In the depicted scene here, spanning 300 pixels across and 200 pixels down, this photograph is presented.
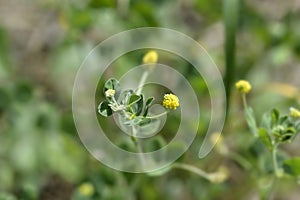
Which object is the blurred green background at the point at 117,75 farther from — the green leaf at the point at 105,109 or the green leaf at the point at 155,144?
the green leaf at the point at 105,109

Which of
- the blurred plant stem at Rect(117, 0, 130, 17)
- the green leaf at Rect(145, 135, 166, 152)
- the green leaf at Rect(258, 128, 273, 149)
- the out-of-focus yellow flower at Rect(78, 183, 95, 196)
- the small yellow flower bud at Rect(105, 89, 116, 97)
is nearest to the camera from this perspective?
the small yellow flower bud at Rect(105, 89, 116, 97)

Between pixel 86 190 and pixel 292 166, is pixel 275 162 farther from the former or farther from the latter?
pixel 86 190

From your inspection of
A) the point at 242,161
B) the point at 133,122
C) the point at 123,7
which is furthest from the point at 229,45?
the point at 133,122

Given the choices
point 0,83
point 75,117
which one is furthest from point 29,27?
point 75,117

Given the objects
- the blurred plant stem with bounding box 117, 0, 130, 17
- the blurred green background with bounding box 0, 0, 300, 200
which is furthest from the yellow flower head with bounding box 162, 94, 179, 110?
the blurred plant stem with bounding box 117, 0, 130, 17

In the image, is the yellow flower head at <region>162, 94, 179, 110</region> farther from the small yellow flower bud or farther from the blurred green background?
the blurred green background

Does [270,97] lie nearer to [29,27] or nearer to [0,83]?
[0,83]
